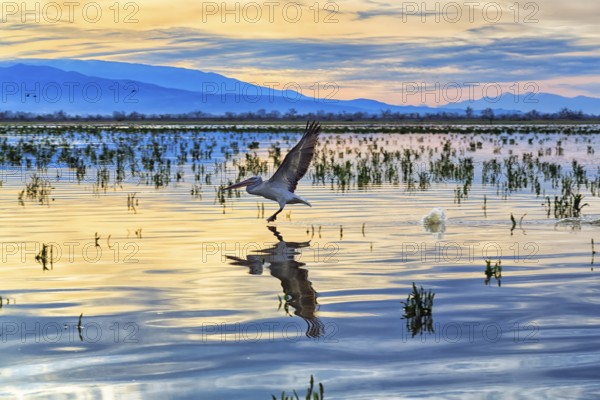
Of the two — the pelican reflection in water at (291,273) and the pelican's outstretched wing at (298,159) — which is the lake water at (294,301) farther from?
the pelican's outstretched wing at (298,159)

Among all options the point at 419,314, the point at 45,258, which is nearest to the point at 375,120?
the point at 45,258

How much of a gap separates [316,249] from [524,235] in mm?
2990

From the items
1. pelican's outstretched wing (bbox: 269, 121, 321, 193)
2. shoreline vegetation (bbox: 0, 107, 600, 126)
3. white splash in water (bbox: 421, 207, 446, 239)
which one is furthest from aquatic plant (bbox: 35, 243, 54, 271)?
shoreline vegetation (bbox: 0, 107, 600, 126)

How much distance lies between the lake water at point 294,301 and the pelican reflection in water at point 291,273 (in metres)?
0.02

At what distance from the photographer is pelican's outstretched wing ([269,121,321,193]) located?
1259 cm

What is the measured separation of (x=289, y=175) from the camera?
526 inches

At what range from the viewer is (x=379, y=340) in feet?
22.0

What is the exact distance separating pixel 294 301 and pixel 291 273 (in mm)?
1486

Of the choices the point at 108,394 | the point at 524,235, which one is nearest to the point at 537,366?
the point at 108,394

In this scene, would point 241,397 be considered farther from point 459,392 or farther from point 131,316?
point 131,316

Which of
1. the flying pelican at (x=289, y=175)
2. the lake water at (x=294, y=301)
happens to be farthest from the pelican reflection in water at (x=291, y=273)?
the flying pelican at (x=289, y=175)

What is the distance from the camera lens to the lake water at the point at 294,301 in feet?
19.1

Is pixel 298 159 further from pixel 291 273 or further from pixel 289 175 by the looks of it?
pixel 291 273

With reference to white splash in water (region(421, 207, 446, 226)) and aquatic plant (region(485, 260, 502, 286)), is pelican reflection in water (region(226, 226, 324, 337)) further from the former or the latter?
white splash in water (region(421, 207, 446, 226))
